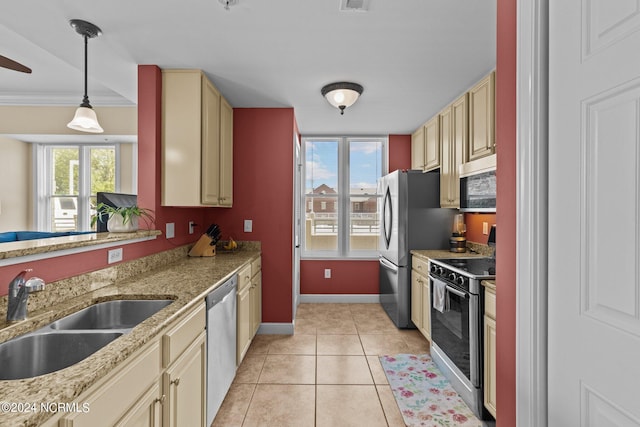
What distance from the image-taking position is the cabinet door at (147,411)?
40.9 inches

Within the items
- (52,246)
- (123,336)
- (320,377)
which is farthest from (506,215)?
(320,377)

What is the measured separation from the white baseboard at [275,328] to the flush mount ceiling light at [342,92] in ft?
7.77

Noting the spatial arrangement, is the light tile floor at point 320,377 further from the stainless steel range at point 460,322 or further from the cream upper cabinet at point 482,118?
the cream upper cabinet at point 482,118

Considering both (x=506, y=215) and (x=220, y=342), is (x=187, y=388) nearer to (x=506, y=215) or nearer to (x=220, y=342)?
(x=220, y=342)

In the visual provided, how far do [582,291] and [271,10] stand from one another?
192cm

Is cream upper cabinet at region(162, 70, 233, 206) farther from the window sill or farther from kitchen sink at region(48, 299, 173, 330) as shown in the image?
kitchen sink at region(48, 299, 173, 330)

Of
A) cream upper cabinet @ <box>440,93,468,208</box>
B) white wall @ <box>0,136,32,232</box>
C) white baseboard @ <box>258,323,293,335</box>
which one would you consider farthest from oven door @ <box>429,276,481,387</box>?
white wall @ <box>0,136,32,232</box>

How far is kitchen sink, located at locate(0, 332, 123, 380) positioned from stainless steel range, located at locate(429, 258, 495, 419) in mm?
2014

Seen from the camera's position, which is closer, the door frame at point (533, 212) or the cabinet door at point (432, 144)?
the door frame at point (533, 212)

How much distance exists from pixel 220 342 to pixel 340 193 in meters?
3.08

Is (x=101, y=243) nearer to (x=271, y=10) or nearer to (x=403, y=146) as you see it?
(x=271, y=10)

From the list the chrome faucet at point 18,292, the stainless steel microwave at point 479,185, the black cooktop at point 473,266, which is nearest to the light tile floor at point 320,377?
the black cooktop at point 473,266

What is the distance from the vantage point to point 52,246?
146cm

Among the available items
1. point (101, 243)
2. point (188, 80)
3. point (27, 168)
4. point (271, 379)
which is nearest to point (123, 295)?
point (101, 243)
